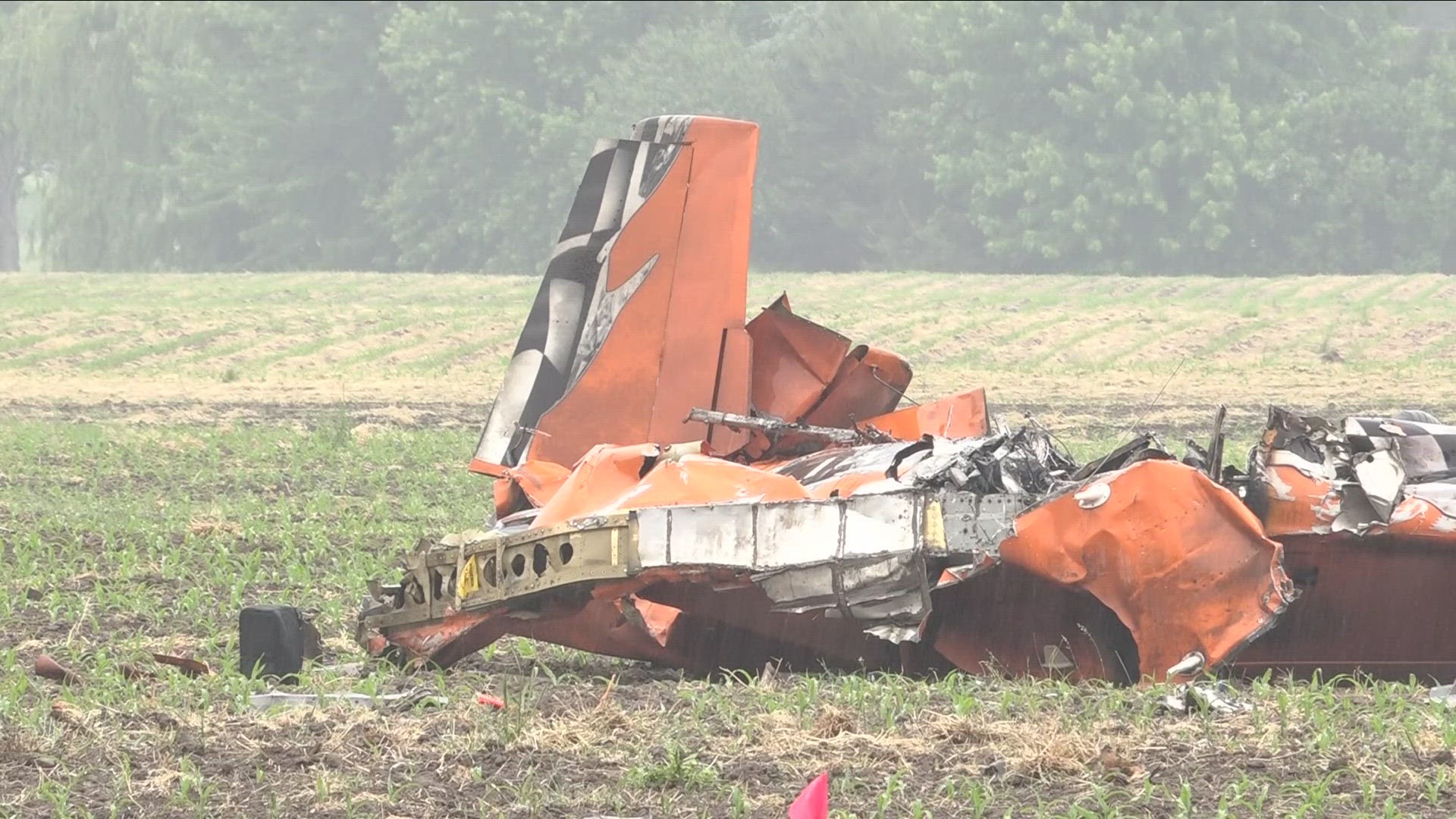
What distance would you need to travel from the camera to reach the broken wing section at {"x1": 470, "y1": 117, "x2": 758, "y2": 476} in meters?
9.62

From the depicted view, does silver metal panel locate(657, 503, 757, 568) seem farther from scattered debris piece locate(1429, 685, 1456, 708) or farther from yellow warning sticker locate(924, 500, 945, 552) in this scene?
scattered debris piece locate(1429, 685, 1456, 708)

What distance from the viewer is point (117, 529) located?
41.2 ft

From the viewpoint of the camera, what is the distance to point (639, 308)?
31.9 feet

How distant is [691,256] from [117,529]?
466 cm

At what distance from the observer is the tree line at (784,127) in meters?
52.3

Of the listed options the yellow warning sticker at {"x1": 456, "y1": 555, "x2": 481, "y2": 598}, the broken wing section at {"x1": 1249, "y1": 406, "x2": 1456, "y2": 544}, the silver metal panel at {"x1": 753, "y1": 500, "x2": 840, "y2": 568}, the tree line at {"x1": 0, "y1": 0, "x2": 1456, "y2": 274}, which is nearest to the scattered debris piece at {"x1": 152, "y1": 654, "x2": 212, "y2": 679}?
the yellow warning sticker at {"x1": 456, "y1": 555, "x2": 481, "y2": 598}

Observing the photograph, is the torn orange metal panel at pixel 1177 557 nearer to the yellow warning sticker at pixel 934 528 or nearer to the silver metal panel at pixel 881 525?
the yellow warning sticker at pixel 934 528

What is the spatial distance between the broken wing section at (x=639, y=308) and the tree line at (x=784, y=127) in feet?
140

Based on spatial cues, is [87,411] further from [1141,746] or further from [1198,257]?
[1198,257]

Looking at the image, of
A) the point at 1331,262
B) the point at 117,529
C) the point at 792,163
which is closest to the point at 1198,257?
the point at 1331,262

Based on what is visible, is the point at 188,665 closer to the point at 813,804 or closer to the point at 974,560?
the point at 974,560

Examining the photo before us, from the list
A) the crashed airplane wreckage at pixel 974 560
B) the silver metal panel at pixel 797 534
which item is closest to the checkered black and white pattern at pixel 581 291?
the crashed airplane wreckage at pixel 974 560

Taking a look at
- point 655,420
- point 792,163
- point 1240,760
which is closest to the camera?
point 1240,760

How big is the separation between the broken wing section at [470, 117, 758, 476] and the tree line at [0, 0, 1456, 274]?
42.8 m
